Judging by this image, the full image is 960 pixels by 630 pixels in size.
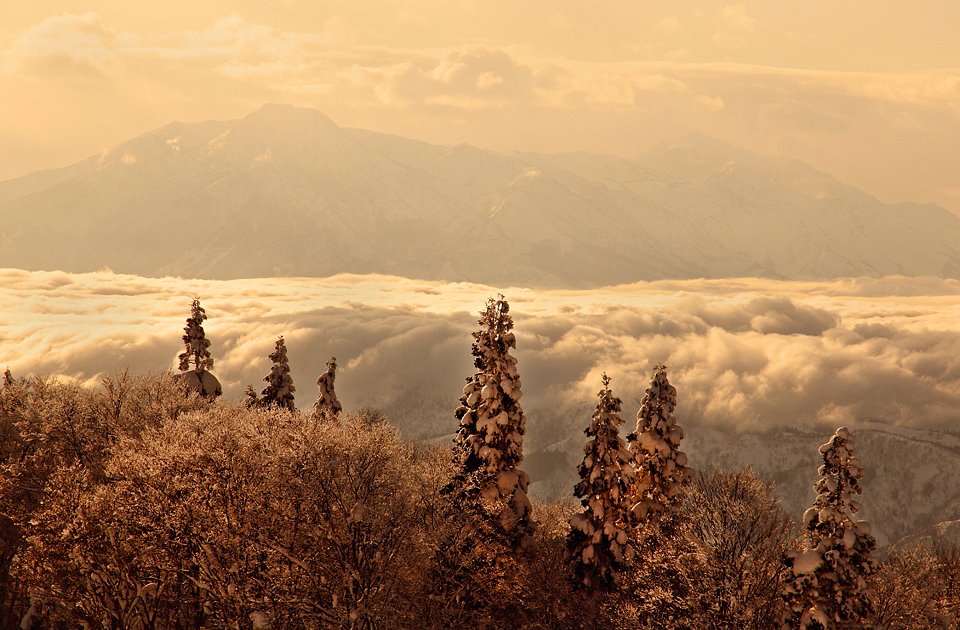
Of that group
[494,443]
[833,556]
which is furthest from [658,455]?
[833,556]

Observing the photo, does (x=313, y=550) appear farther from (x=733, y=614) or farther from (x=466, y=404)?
(x=733, y=614)

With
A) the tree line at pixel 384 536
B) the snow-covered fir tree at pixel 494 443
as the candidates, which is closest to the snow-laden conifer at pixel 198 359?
the tree line at pixel 384 536

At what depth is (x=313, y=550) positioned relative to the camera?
143ft

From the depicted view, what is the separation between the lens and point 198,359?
3009 inches

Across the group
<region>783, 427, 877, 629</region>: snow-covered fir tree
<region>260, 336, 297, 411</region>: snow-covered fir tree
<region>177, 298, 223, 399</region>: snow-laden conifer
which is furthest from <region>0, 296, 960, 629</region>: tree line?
<region>260, 336, 297, 411</region>: snow-covered fir tree

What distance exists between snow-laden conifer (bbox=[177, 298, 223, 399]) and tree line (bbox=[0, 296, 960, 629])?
16770 mm

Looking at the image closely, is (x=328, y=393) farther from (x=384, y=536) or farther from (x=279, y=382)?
(x=384, y=536)

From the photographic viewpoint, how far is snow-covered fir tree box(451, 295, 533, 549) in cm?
4984

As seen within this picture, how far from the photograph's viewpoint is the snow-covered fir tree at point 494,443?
4984 cm

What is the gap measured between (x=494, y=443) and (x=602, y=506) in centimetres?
892

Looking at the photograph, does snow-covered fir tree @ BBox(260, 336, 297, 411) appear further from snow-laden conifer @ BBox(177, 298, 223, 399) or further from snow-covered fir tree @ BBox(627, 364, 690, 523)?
snow-covered fir tree @ BBox(627, 364, 690, 523)

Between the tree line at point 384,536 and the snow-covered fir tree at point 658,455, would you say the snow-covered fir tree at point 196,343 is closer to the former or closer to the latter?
the tree line at point 384,536

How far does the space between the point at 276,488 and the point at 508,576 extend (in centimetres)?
1303

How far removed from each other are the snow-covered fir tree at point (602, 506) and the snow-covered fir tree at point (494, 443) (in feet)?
17.2
